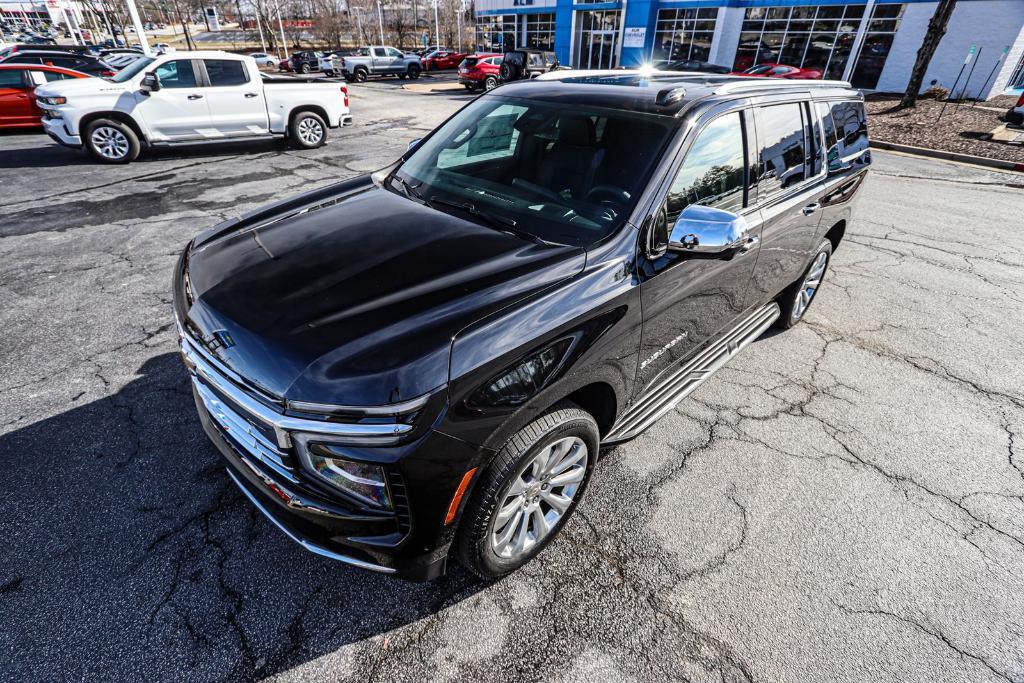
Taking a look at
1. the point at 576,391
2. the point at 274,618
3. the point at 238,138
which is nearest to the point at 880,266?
the point at 576,391

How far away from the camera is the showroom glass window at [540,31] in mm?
36250

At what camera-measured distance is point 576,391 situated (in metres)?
2.28

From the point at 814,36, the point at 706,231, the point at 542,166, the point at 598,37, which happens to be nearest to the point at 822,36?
the point at 814,36

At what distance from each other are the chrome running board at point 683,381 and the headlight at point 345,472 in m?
1.27

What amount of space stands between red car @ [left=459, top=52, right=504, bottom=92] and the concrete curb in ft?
53.1

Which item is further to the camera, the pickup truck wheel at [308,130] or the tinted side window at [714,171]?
the pickup truck wheel at [308,130]

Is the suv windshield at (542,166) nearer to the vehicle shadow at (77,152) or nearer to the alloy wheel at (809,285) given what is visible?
the alloy wheel at (809,285)

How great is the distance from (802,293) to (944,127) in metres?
15.6

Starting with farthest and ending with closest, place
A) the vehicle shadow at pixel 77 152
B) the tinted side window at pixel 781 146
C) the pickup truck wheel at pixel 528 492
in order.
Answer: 1. the vehicle shadow at pixel 77 152
2. the tinted side window at pixel 781 146
3. the pickup truck wheel at pixel 528 492

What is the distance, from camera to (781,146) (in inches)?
127

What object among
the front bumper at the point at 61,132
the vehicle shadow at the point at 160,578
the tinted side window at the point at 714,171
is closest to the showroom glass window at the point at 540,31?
the front bumper at the point at 61,132

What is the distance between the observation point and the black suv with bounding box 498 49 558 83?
21.4 meters

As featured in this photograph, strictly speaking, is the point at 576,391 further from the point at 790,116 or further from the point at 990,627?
the point at 790,116

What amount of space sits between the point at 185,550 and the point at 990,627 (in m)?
3.74
